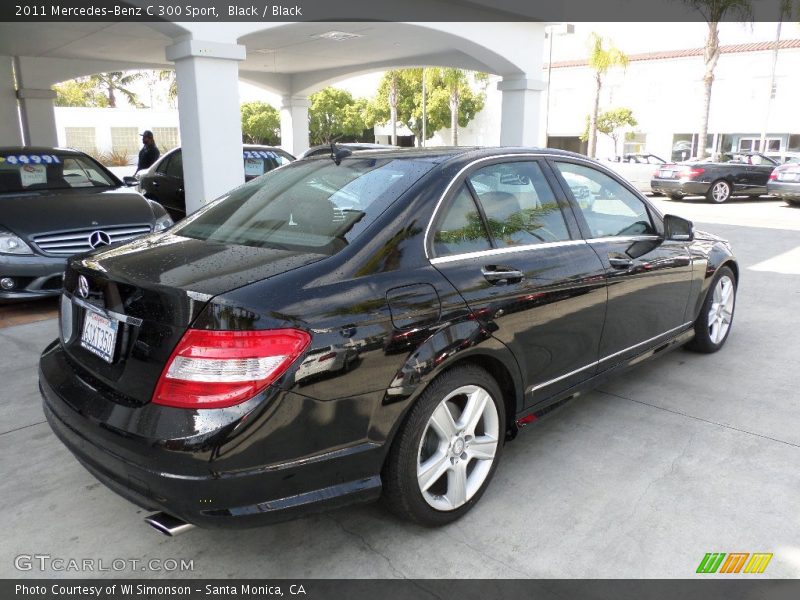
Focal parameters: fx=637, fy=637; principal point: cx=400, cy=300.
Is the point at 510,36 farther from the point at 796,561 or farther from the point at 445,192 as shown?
the point at 796,561

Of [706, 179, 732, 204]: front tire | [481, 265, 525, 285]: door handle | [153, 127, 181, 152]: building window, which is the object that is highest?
[153, 127, 181, 152]: building window

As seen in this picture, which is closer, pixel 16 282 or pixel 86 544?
pixel 86 544

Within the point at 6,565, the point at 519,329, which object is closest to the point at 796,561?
the point at 519,329

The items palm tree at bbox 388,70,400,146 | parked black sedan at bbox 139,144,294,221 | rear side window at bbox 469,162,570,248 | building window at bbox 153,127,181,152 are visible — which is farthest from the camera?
palm tree at bbox 388,70,400,146

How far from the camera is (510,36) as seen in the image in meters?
11.6

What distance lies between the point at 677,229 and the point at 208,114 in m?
5.68

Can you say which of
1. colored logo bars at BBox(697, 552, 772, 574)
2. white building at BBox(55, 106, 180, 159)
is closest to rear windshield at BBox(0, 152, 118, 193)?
colored logo bars at BBox(697, 552, 772, 574)

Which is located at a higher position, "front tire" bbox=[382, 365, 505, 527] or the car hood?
the car hood

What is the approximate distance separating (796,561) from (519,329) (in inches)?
56.5

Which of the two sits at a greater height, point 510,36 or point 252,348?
point 510,36

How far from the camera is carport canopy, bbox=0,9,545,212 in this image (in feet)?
25.1

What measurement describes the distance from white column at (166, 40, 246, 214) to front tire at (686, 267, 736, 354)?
5571mm

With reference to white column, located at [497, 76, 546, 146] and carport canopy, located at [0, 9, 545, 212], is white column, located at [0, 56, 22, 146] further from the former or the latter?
white column, located at [497, 76, 546, 146]

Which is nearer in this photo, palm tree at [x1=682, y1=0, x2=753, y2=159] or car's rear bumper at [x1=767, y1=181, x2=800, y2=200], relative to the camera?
car's rear bumper at [x1=767, y1=181, x2=800, y2=200]
